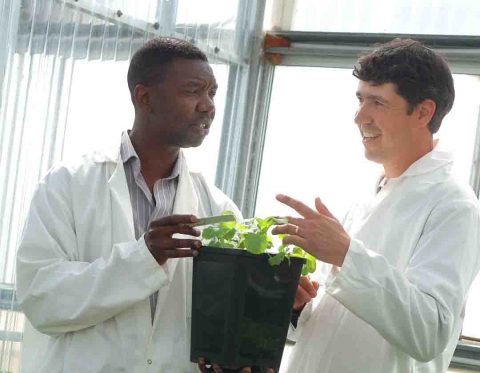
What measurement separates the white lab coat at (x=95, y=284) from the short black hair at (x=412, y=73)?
68 centimetres

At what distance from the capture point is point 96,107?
11.0ft

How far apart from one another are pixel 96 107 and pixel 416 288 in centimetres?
148

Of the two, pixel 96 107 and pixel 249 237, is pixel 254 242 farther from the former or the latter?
pixel 96 107

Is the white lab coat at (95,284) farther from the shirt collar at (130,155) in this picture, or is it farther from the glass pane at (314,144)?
the glass pane at (314,144)

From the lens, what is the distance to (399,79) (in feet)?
8.21

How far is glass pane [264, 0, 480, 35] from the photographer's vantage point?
399 centimetres

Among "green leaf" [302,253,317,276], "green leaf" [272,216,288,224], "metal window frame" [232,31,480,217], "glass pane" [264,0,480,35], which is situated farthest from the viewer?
"metal window frame" [232,31,480,217]

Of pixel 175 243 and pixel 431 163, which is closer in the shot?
Answer: pixel 175 243

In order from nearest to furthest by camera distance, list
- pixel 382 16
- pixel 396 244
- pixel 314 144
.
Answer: pixel 396 244 < pixel 382 16 < pixel 314 144

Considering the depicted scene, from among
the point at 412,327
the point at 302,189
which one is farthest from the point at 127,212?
the point at 302,189

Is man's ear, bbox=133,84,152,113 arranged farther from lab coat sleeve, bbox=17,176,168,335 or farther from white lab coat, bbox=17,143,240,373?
lab coat sleeve, bbox=17,176,168,335

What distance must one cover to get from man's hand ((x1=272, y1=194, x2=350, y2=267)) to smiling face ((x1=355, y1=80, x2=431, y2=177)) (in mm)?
330

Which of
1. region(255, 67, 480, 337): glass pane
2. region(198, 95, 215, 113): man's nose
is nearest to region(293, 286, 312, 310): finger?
region(198, 95, 215, 113): man's nose

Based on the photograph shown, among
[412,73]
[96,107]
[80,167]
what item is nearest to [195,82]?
[80,167]
